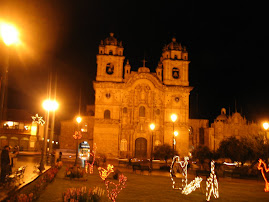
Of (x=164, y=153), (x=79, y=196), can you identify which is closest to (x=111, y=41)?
(x=164, y=153)

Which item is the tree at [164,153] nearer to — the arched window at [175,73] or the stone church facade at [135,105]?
the stone church facade at [135,105]

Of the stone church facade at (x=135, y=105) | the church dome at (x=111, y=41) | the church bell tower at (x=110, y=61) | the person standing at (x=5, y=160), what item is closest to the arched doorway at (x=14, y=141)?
the stone church facade at (x=135, y=105)

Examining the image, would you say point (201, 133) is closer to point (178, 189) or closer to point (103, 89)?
point (103, 89)

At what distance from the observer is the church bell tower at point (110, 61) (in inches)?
1639

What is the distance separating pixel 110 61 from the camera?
138 ft

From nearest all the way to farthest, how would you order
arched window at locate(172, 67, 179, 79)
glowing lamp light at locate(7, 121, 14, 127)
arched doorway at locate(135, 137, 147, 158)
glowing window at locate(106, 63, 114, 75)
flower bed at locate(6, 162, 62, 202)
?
flower bed at locate(6, 162, 62, 202), arched doorway at locate(135, 137, 147, 158), glowing window at locate(106, 63, 114, 75), arched window at locate(172, 67, 179, 79), glowing lamp light at locate(7, 121, 14, 127)

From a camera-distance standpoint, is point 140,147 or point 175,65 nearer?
point 140,147

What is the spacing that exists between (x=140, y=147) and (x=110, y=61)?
43.9ft

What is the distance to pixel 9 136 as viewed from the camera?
4391 centimetres

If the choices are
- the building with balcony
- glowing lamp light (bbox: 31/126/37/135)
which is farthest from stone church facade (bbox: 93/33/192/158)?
glowing lamp light (bbox: 31/126/37/135)

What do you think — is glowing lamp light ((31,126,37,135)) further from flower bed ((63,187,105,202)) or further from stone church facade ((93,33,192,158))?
flower bed ((63,187,105,202))

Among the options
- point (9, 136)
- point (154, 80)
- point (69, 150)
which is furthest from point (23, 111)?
point (154, 80)

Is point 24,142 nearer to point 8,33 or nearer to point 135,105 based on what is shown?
point 135,105

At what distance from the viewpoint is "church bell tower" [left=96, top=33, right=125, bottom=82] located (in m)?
41.6
